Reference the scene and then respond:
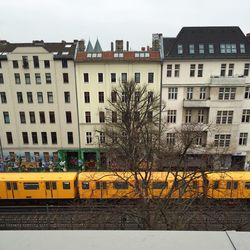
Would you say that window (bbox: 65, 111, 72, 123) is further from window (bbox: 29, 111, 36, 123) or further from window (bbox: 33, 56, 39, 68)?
window (bbox: 33, 56, 39, 68)

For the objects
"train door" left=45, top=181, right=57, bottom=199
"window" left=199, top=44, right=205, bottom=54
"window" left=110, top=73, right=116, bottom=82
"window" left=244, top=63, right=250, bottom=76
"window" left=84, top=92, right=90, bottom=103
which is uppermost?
"window" left=199, top=44, right=205, bottom=54

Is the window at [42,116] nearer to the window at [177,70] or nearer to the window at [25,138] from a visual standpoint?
the window at [25,138]

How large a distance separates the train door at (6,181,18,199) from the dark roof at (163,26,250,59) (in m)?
19.9

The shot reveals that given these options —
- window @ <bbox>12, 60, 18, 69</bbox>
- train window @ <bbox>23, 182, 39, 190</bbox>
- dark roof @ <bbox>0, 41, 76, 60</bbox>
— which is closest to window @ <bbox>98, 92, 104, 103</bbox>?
dark roof @ <bbox>0, 41, 76, 60</bbox>

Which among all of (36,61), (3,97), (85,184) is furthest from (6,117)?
(85,184)

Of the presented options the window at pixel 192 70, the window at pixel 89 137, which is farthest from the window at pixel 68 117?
the window at pixel 192 70

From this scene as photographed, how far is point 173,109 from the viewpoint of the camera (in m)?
27.2

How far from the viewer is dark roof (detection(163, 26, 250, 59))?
25.7 metres

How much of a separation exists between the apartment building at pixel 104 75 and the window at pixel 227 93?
23.4ft

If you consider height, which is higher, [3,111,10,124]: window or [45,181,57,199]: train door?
[3,111,10,124]: window

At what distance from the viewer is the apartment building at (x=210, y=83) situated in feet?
84.5

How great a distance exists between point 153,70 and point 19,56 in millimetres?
15518

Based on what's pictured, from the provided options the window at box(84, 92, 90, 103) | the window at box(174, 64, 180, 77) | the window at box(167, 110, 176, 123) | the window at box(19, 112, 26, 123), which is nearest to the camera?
the window at box(174, 64, 180, 77)
